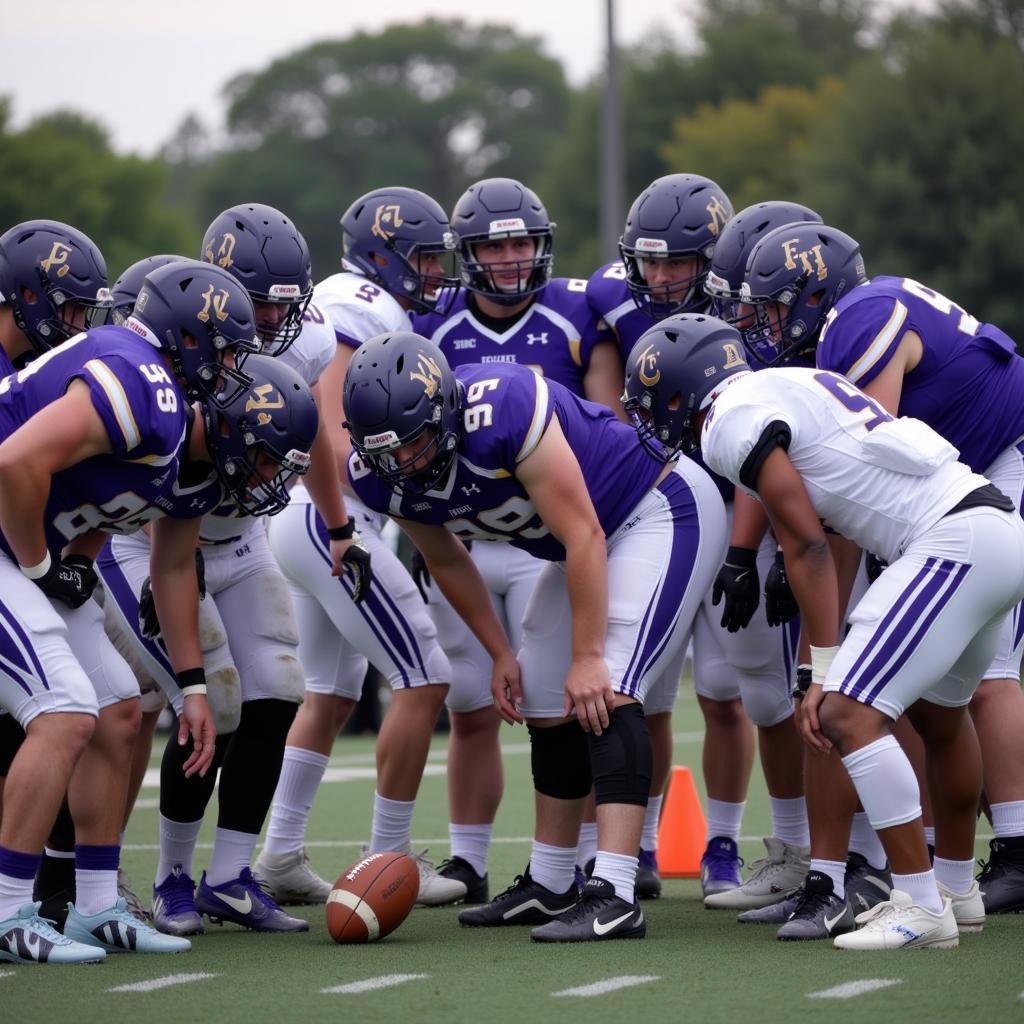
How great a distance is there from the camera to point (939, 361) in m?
5.53

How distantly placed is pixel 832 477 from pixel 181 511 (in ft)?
6.13

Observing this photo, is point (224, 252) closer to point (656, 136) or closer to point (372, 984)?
point (372, 984)

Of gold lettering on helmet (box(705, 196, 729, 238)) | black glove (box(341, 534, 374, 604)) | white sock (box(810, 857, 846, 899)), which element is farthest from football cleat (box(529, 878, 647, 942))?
gold lettering on helmet (box(705, 196, 729, 238))

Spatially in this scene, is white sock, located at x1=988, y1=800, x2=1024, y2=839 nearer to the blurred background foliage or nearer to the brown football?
the brown football

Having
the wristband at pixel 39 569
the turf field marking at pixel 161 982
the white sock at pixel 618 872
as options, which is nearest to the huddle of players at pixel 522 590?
the white sock at pixel 618 872

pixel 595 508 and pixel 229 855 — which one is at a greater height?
pixel 595 508

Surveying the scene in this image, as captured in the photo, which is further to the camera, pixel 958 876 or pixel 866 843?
pixel 866 843

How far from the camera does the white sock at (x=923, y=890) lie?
15.6ft

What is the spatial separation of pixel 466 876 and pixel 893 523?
2092mm

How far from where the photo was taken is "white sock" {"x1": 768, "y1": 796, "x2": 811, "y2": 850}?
20.0ft

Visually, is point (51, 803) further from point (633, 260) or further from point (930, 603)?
point (633, 260)

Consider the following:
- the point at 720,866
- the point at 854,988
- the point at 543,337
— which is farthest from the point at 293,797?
the point at 854,988

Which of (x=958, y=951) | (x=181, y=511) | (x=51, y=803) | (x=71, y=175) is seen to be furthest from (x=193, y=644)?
(x=71, y=175)

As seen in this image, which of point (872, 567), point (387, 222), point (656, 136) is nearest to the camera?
point (872, 567)
